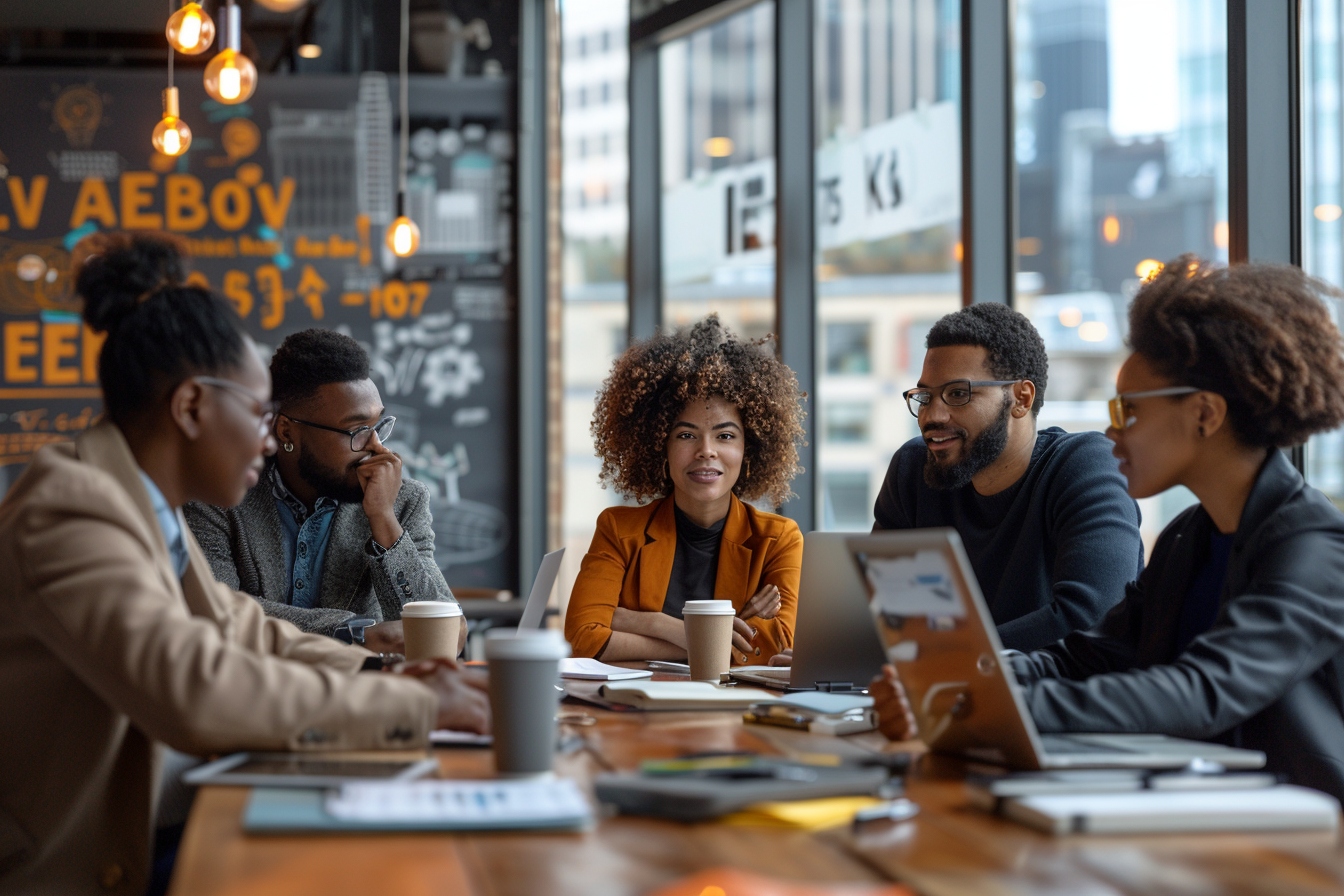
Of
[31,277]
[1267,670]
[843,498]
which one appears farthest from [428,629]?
[31,277]

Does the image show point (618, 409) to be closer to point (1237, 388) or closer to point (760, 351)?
point (760, 351)

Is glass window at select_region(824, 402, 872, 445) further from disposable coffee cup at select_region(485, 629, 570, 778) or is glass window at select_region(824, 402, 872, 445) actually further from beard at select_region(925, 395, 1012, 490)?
disposable coffee cup at select_region(485, 629, 570, 778)

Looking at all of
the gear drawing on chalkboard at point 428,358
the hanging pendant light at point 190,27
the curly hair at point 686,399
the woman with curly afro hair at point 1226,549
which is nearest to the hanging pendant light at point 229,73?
the hanging pendant light at point 190,27

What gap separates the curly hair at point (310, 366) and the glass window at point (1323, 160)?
204 cm

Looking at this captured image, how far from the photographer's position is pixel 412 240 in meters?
4.45

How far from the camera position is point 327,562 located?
9.30 feet

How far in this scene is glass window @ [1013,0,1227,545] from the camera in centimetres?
298

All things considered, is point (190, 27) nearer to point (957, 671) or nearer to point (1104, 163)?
point (957, 671)

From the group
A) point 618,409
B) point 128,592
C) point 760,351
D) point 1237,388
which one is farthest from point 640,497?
point 128,592

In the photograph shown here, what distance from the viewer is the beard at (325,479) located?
284cm

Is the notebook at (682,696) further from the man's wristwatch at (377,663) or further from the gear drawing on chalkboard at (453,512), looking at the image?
the gear drawing on chalkboard at (453,512)

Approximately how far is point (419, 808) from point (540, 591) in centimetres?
89

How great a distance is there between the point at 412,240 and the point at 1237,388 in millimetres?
3210

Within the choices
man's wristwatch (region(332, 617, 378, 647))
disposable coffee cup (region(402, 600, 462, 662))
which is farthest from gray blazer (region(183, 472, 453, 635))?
disposable coffee cup (region(402, 600, 462, 662))
